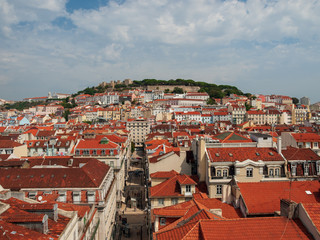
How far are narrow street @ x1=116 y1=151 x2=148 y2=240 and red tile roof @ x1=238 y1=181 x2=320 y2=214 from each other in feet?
52.1

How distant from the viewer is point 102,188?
2747 cm

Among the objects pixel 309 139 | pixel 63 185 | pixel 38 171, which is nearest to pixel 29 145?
pixel 38 171

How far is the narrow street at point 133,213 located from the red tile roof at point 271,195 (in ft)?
52.1

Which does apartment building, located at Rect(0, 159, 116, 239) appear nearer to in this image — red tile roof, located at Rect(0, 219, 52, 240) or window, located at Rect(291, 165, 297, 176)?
red tile roof, located at Rect(0, 219, 52, 240)

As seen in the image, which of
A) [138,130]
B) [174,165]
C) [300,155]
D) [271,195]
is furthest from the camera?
[138,130]

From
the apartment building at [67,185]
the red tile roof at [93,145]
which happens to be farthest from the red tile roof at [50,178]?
the red tile roof at [93,145]

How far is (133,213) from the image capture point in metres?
38.8

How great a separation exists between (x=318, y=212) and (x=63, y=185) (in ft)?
69.7

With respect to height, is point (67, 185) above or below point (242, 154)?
below

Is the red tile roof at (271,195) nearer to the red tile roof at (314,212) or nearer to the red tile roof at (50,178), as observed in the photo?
the red tile roof at (314,212)

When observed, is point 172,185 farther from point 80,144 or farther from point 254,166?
point 80,144

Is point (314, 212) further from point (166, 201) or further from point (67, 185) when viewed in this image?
point (67, 185)

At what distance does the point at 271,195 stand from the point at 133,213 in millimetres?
22798

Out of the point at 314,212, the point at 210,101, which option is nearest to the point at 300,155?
the point at 314,212
